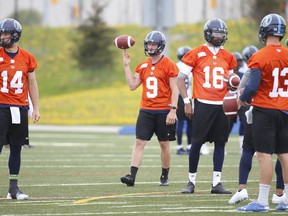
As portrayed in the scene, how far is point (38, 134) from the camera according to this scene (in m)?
23.6

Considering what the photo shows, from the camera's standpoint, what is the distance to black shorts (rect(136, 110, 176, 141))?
39.6 ft

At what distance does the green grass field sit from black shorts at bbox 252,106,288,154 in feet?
2.44

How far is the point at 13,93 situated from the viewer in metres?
10.6

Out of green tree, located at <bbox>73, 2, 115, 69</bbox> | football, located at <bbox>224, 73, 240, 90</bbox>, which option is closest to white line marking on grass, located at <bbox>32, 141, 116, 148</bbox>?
football, located at <bbox>224, 73, 240, 90</bbox>

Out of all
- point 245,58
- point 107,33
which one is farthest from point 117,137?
point 107,33

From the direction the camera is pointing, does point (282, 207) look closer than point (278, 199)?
Yes

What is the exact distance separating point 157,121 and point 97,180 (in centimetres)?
125

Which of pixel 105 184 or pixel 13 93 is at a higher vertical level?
pixel 13 93

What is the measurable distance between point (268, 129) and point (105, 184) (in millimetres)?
3383

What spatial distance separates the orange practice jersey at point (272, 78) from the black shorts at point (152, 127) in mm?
2883

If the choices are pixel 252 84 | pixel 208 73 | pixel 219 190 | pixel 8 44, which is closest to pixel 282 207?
pixel 252 84

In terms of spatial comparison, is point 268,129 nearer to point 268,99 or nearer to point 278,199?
point 268,99

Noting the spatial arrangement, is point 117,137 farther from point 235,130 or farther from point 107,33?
point 107,33

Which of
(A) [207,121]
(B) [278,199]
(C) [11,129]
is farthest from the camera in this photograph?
(A) [207,121]
